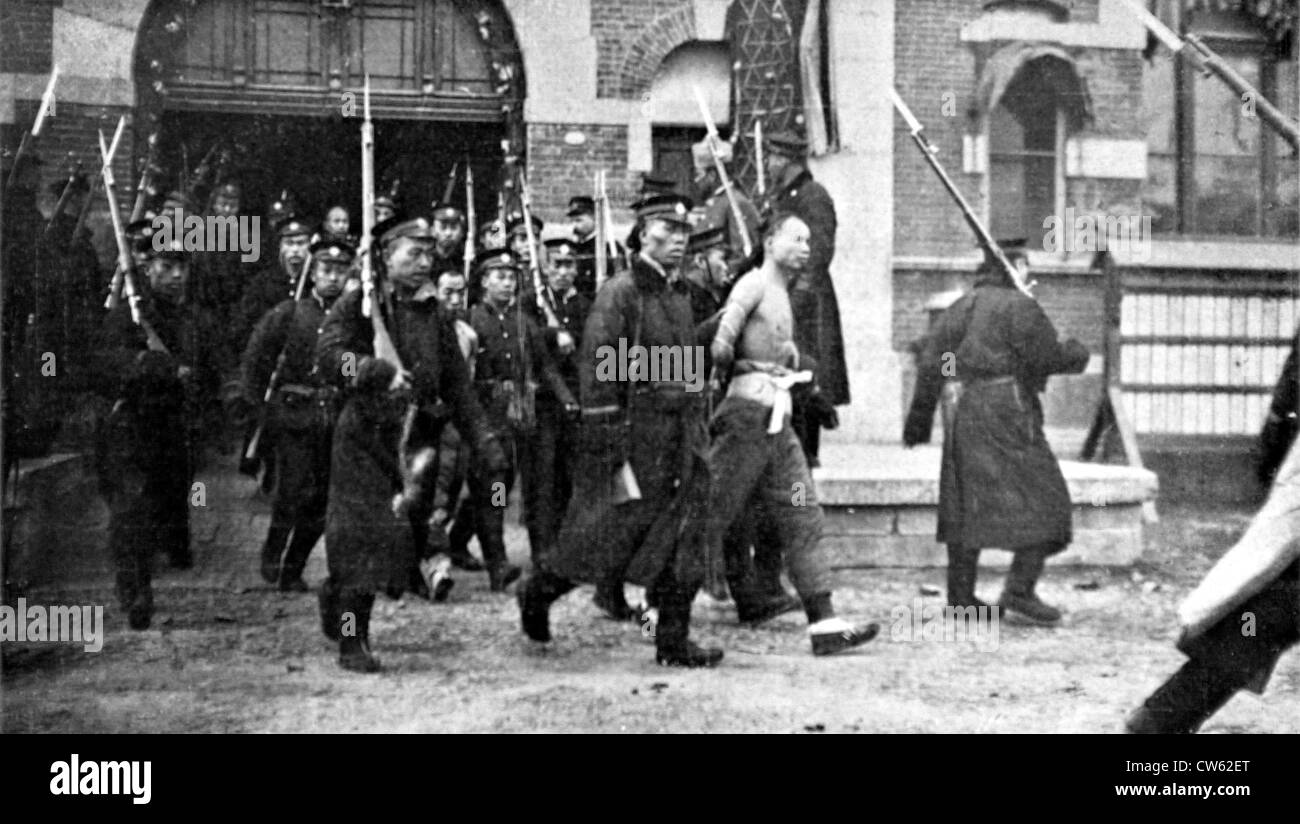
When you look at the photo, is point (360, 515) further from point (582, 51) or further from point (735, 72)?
point (735, 72)

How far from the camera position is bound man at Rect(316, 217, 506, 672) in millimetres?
4973

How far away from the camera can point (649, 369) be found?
520 centimetres

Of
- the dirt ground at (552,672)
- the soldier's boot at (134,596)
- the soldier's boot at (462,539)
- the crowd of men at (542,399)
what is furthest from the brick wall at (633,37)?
the soldier's boot at (134,596)

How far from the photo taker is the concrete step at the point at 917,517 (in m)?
6.60

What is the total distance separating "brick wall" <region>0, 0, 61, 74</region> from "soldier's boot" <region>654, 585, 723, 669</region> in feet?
10.8

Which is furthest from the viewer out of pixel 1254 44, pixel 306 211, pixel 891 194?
pixel 891 194

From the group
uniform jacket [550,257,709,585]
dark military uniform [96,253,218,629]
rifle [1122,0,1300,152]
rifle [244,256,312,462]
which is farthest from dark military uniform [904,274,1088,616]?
dark military uniform [96,253,218,629]

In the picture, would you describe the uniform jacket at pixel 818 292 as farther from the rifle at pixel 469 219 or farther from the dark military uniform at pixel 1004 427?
the rifle at pixel 469 219

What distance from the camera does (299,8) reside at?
223 inches

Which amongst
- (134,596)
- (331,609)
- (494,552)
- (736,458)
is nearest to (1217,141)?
(736,458)

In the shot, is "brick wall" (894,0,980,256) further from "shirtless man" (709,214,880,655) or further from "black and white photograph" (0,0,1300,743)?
"shirtless man" (709,214,880,655)

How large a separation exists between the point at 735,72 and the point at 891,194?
130 cm

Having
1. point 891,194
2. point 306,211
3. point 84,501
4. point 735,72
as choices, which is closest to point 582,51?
point 735,72

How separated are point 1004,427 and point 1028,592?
2.53 ft
